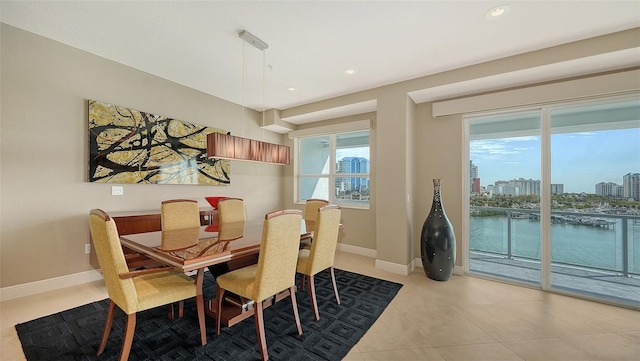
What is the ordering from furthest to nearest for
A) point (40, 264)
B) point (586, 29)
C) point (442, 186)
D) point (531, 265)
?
point (442, 186)
point (531, 265)
point (40, 264)
point (586, 29)

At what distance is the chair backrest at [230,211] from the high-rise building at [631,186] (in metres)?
4.42

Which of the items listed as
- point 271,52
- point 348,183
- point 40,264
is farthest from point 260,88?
point 40,264

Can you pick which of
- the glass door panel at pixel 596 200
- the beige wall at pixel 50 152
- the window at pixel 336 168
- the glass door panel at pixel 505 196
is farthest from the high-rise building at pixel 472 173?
the beige wall at pixel 50 152

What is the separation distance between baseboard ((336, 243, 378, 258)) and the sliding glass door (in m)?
1.45

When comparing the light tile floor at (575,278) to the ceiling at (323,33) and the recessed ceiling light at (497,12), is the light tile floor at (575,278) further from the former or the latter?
the recessed ceiling light at (497,12)

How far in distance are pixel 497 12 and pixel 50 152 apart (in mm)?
4666

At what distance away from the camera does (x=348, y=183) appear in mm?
4742

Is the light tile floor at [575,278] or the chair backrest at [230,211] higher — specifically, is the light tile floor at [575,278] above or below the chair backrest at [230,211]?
below

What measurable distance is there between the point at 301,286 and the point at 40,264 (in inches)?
112

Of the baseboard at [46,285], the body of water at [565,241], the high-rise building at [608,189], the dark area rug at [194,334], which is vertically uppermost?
the high-rise building at [608,189]

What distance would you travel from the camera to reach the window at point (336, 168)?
15.0 feet

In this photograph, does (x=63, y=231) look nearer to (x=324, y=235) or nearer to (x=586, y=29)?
(x=324, y=235)

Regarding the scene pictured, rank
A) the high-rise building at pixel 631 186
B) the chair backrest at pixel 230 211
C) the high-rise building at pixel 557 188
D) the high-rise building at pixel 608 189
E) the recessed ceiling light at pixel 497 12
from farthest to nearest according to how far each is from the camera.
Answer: the chair backrest at pixel 230 211 < the high-rise building at pixel 557 188 < the high-rise building at pixel 608 189 < the high-rise building at pixel 631 186 < the recessed ceiling light at pixel 497 12

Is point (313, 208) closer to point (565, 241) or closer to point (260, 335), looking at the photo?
point (260, 335)
